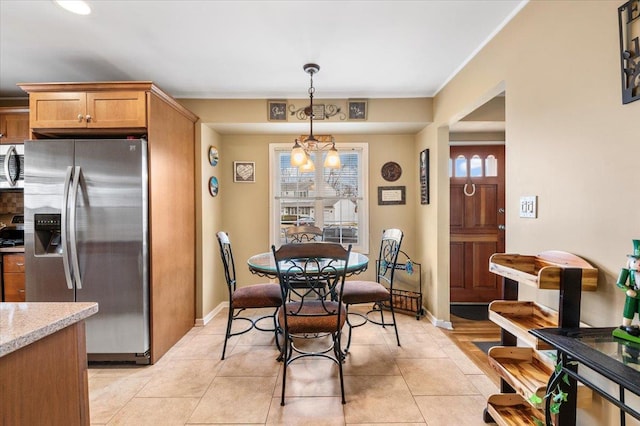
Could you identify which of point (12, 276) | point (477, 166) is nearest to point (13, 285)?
point (12, 276)

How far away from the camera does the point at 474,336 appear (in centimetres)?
295

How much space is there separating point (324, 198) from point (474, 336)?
2299 millimetres

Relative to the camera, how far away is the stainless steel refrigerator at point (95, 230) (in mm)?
2336

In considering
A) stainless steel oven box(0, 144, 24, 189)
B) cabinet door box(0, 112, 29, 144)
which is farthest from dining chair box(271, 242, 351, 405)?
cabinet door box(0, 112, 29, 144)

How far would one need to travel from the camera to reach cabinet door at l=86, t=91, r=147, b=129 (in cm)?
241

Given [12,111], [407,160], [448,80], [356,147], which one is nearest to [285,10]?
[448,80]

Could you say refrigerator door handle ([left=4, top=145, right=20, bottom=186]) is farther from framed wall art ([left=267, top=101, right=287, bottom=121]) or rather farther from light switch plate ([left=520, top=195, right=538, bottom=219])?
light switch plate ([left=520, top=195, right=538, bottom=219])

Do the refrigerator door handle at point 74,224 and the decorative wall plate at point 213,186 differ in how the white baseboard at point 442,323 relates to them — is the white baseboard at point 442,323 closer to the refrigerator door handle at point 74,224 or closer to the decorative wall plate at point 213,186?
the decorative wall plate at point 213,186

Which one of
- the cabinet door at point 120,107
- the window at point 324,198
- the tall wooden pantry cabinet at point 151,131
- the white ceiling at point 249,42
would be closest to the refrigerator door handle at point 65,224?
the tall wooden pantry cabinet at point 151,131

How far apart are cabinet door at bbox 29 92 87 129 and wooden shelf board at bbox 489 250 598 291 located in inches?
129

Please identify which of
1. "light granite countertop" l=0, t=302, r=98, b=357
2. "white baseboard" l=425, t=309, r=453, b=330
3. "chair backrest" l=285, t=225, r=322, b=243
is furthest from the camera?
"chair backrest" l=285, t=225, r=322, b=243

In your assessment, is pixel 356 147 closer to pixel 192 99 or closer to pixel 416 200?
pixel 416 200

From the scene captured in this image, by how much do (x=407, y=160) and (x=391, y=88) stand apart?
3.42ft

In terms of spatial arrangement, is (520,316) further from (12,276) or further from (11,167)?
(11,167)
